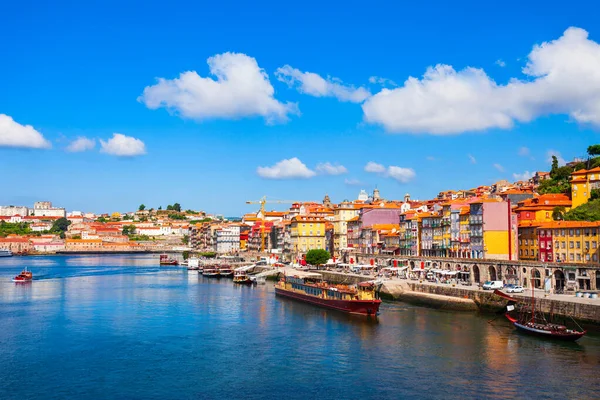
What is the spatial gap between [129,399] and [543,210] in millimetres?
47637

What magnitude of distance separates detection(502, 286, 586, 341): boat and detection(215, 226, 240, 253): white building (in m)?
114

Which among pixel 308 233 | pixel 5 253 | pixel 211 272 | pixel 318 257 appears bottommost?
pixel 211 272

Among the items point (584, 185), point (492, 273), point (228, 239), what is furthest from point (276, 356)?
point (228, 239)

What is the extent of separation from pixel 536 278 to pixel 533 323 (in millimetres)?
12964

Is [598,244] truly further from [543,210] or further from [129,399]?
A: [129,399]

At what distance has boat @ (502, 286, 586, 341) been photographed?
33.2m

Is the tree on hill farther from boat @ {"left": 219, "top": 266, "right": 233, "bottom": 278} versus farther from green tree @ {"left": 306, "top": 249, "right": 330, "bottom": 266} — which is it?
boat @ {"left": 219, "top": 266, "right": 233, "bottom": 278}

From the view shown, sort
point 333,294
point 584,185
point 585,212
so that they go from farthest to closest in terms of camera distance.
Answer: point 584,185
point 585,212
point 333,294

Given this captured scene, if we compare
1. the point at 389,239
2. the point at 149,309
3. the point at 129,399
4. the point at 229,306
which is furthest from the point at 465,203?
the point at 129,399

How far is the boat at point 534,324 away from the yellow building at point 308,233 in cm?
6050

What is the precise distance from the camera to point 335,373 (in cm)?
2806

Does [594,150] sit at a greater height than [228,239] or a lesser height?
greater

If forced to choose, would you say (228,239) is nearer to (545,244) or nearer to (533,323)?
(545,244)

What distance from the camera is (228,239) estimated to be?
155250mm
